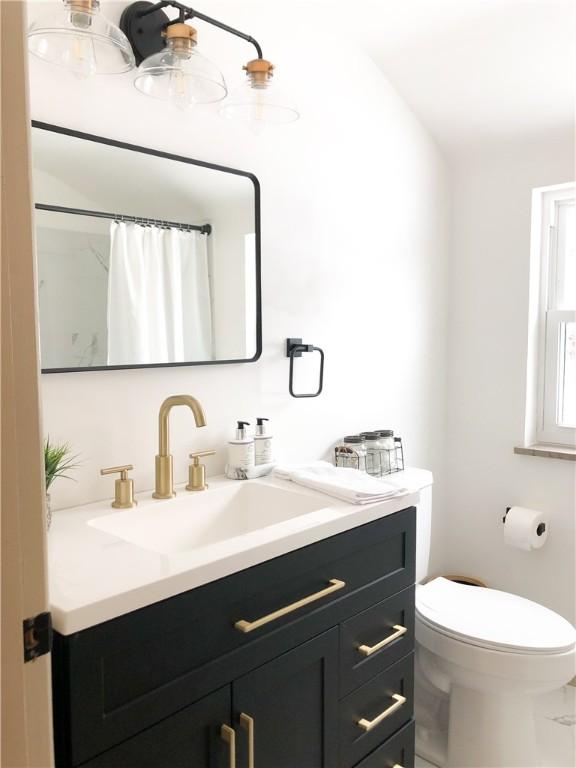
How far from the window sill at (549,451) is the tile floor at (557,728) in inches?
34.6

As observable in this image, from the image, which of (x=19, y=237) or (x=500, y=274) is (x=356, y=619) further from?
(x=500, y=274)

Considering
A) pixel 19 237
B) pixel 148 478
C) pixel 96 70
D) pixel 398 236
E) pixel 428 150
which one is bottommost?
pixel 148 478

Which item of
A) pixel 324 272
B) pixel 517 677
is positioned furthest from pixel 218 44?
pixel 517 677

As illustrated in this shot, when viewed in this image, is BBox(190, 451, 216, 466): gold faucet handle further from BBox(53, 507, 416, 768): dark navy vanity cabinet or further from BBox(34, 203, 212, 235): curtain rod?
BBox(34, 203, 212, 235): curtain rod

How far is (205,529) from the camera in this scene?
1.53 m

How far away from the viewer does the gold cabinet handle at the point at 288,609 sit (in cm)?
112

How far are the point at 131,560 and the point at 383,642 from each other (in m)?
0.72

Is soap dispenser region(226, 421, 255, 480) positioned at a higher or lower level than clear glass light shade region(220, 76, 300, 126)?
lower

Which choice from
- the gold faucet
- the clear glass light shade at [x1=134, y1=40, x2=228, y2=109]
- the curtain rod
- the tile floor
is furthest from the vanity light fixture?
the tile floor

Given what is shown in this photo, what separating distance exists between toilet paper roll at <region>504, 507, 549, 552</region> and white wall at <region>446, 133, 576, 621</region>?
8cm

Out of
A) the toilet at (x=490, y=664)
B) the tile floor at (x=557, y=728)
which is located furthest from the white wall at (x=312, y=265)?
the tile floor at (x=557, y=728)

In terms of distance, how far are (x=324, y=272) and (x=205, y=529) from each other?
917mm

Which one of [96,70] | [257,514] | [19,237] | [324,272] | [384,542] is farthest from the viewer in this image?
[324,272]

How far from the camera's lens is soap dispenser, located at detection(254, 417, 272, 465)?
1.73m
